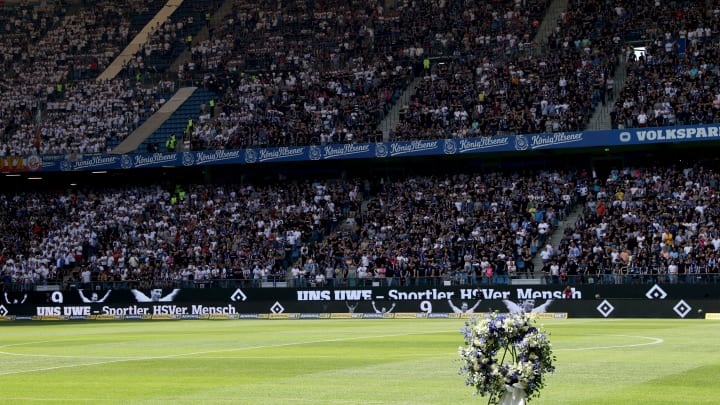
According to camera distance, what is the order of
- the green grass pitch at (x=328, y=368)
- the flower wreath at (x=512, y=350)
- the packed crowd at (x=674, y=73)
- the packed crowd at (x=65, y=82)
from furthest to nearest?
the packed crowd at (x=65, y=82), the packed crowd at (x=674, y=73), the green grass pitch at (x=328, y=368), the flower wreath at (x=512, y=350)

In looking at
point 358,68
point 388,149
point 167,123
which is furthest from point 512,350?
point 167,123

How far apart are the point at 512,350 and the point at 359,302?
40425mm

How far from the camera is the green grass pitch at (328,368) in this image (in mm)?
16141

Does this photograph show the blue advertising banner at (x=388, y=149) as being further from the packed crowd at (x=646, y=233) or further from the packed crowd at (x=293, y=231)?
the packed crowd at (x=646, y=233)

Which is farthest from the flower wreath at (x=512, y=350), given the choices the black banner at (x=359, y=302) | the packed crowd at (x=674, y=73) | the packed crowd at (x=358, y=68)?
the packed crowd at (x=358, y=68)

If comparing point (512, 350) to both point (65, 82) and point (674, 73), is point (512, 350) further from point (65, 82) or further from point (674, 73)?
point (65, 82)

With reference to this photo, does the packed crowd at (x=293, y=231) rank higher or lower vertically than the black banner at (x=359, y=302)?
higher

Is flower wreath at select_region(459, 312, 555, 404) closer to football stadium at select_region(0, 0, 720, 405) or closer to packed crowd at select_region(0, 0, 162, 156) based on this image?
football stadium at select_region(0, 0, 720, 405)

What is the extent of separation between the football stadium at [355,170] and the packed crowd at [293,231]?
15 centimetres

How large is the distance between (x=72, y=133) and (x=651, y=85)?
115 feet

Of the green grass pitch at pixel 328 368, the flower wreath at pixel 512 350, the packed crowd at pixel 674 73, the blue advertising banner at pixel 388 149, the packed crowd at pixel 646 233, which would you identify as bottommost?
the green grass pitch at pixel 328 368

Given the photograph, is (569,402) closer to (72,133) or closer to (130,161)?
(130,161)

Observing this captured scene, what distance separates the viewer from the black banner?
44531 mm

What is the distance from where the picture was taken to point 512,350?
1036 centimetres
